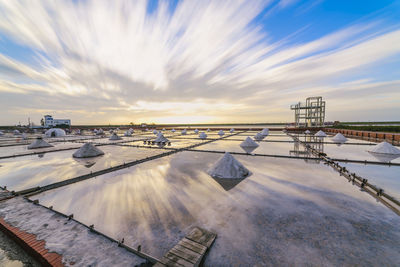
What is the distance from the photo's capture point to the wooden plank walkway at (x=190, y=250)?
4188mm

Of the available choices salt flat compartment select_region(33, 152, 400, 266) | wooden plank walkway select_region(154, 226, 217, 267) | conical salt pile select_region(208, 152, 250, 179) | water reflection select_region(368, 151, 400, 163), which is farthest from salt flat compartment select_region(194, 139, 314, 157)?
wooden plank walkway select_region(154, 226, 217, 267)

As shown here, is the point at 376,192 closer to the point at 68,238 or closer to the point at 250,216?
the point at 250,216

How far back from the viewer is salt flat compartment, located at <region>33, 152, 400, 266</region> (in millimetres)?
4750

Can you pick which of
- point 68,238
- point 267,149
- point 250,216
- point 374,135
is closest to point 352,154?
point 267,149

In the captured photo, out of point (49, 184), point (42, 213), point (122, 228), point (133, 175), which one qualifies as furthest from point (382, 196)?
point (49, 184)

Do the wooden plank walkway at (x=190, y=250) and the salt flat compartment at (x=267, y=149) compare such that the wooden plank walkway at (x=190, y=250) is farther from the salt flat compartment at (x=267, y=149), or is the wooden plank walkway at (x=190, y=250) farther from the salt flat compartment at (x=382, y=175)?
the salt flat compartment at (x=267, y=149)

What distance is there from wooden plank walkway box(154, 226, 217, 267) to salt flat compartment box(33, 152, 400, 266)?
318mm

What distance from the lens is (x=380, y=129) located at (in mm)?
36219

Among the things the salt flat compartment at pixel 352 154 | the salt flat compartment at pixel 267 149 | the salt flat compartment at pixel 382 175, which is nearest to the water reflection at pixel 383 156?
the salt flat compartment at pixel 352 154

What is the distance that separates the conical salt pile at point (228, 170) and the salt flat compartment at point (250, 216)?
759 millimetres

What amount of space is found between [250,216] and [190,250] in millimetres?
3257

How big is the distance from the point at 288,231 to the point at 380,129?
51.0 m

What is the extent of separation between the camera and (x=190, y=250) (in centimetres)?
462

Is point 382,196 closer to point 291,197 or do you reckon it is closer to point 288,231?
point 291,197
